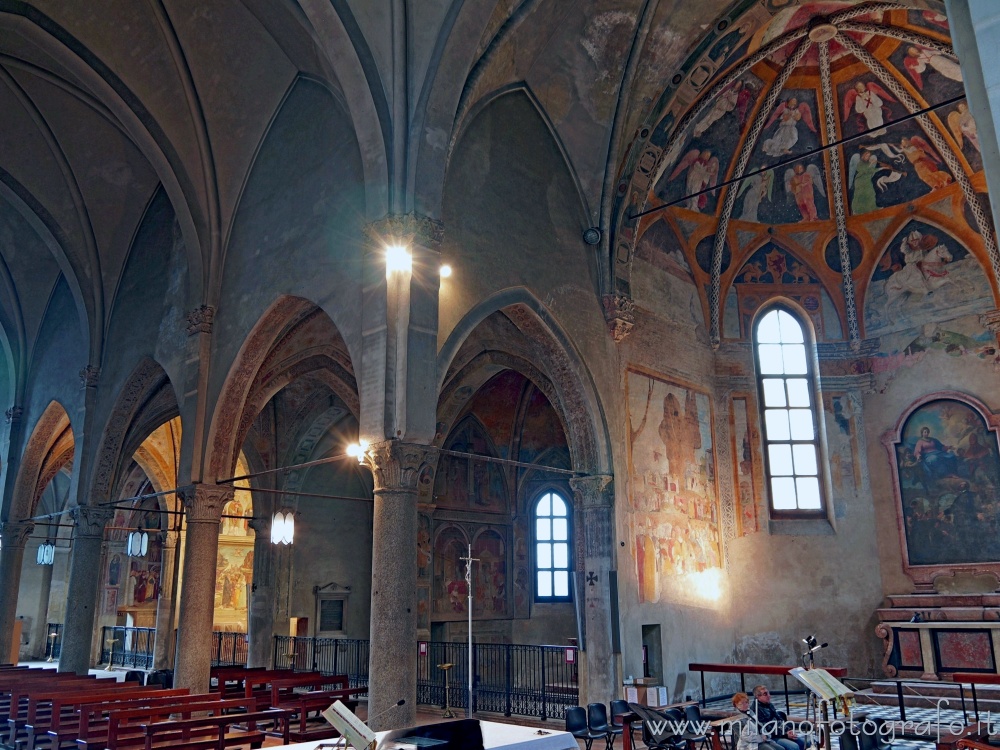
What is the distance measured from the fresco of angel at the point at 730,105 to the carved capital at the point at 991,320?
264 inches

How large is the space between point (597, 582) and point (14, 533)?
15346mm

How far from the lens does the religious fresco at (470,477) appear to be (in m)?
21.6

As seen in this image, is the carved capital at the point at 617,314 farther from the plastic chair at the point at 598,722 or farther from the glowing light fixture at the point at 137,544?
the glowing light fixture at the point at 137,544

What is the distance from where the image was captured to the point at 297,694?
1341cm

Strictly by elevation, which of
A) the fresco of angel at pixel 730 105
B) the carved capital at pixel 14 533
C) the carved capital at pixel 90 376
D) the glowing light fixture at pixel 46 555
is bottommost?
the glowing light fixture at pixel 46 555

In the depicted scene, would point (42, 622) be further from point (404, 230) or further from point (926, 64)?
point (926, 64)

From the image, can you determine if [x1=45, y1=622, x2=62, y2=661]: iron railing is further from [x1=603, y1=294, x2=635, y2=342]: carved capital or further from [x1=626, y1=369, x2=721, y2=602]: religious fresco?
[x1=603, y1=294, x2=635, y2=342]: carved capital

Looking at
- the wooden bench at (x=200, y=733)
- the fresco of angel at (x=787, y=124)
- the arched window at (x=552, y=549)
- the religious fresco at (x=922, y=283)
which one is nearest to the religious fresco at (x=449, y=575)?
the arched window at (x=552, y=549)

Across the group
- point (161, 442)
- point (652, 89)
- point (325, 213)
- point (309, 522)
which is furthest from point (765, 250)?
point (161, 442)

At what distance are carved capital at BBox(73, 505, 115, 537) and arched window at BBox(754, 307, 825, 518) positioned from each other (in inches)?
588

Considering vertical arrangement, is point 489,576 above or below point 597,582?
above

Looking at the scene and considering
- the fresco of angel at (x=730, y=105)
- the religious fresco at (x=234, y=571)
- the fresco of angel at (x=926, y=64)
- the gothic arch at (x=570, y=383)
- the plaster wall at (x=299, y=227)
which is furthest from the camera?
the religious fresco at (x=234, y=571)

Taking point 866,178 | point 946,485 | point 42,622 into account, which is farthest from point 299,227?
point 42,622

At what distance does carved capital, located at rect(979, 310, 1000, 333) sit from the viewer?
17234 mm
